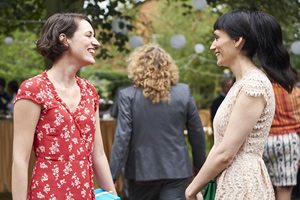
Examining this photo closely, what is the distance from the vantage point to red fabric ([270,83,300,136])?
535cm

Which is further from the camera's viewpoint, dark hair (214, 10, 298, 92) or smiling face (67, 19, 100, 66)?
smiling face (67, 19, 100, 66)

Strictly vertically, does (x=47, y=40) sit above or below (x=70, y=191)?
above

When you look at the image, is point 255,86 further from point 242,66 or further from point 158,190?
point 158,190

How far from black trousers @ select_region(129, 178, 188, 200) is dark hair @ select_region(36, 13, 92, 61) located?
6.60 ft

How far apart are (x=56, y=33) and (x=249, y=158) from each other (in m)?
1.13

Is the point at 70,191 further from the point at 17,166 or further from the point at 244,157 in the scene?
the point at 244,157

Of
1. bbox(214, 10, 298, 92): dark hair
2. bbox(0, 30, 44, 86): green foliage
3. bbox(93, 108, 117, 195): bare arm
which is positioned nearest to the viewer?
bbox(214, 10, 298, 92): dark hair

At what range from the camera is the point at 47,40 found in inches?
109

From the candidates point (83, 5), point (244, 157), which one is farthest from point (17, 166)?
point (83, 5)

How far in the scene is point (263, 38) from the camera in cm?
267

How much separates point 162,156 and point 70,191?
75.4 inches

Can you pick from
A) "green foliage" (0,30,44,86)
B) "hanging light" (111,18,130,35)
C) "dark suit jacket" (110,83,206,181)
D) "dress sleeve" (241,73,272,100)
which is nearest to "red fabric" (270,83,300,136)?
"dark suit jacket" (110,83,206,181)

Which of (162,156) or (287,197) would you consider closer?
(162,156)

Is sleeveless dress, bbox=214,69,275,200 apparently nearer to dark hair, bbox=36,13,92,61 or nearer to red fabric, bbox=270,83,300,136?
dark hair, bbox=36,13,92,61
